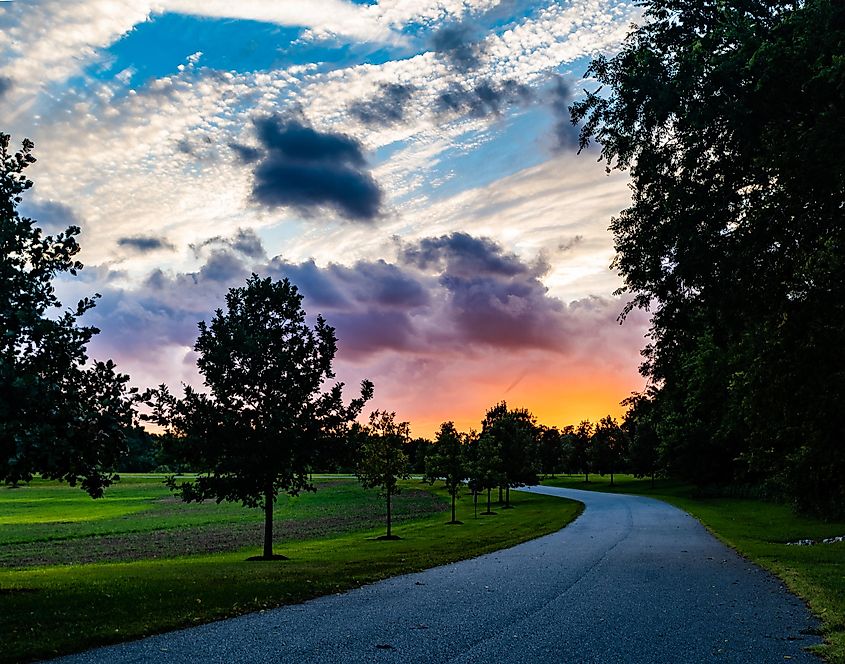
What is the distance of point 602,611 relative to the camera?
504 inches

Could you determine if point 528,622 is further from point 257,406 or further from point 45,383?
point 257,406

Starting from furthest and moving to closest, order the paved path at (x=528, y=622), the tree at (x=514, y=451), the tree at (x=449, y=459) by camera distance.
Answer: the tree at (x=514, y=451)
the tree at (x=449, y=459)
the paved path at (x=528, y=622)

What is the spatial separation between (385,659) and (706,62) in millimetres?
13626

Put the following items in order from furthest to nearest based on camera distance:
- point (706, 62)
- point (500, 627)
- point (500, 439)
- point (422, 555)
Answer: point (500, 439), point (422, 555), point (706, 62), point (500, 627)

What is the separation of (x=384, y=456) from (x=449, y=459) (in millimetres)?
12417

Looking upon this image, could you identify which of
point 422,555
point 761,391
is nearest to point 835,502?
point 761,391

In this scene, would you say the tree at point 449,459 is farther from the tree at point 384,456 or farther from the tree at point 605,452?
the tree at point 605,452

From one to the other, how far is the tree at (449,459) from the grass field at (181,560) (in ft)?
10.2

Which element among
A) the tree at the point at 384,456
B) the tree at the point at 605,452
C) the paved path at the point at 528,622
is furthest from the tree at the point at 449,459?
the tree at the point at 605,452

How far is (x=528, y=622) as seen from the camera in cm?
1180

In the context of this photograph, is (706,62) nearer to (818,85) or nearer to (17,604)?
(818,85)

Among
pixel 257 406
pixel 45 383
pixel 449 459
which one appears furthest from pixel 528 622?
pixel 449 459

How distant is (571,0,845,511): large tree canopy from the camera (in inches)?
550

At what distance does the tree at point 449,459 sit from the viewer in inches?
1956
